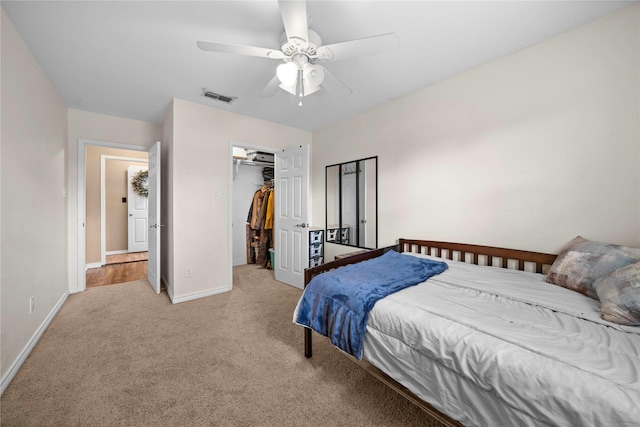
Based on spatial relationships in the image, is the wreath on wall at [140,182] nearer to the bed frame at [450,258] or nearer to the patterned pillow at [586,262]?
the bed frame at [450,258]

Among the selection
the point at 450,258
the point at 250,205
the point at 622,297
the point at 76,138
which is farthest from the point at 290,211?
the point at 622,297

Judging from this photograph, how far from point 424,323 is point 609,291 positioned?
94 cm

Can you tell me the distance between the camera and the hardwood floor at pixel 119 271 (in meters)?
3.70

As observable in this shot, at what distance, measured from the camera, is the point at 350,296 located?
1522 millimetres

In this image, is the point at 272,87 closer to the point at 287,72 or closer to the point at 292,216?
the point at 287,72

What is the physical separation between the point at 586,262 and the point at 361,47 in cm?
190

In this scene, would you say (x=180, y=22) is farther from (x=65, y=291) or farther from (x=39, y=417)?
(x=65, y=291)

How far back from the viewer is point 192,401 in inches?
56.6

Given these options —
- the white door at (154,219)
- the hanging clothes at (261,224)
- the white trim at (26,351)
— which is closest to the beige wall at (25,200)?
the white trim at (26,351)

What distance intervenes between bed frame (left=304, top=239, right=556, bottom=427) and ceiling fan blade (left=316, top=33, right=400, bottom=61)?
Result: 1452 mm

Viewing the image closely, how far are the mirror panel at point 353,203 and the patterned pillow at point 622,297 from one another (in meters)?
2.01

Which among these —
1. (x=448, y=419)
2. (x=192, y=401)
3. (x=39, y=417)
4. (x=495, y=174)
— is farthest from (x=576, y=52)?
(x=39, y=417)

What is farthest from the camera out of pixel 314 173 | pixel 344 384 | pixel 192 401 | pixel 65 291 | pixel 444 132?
pixel 314 173

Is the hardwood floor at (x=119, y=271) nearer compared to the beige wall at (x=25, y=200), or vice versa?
the beige wall at (x=25, y=200)
